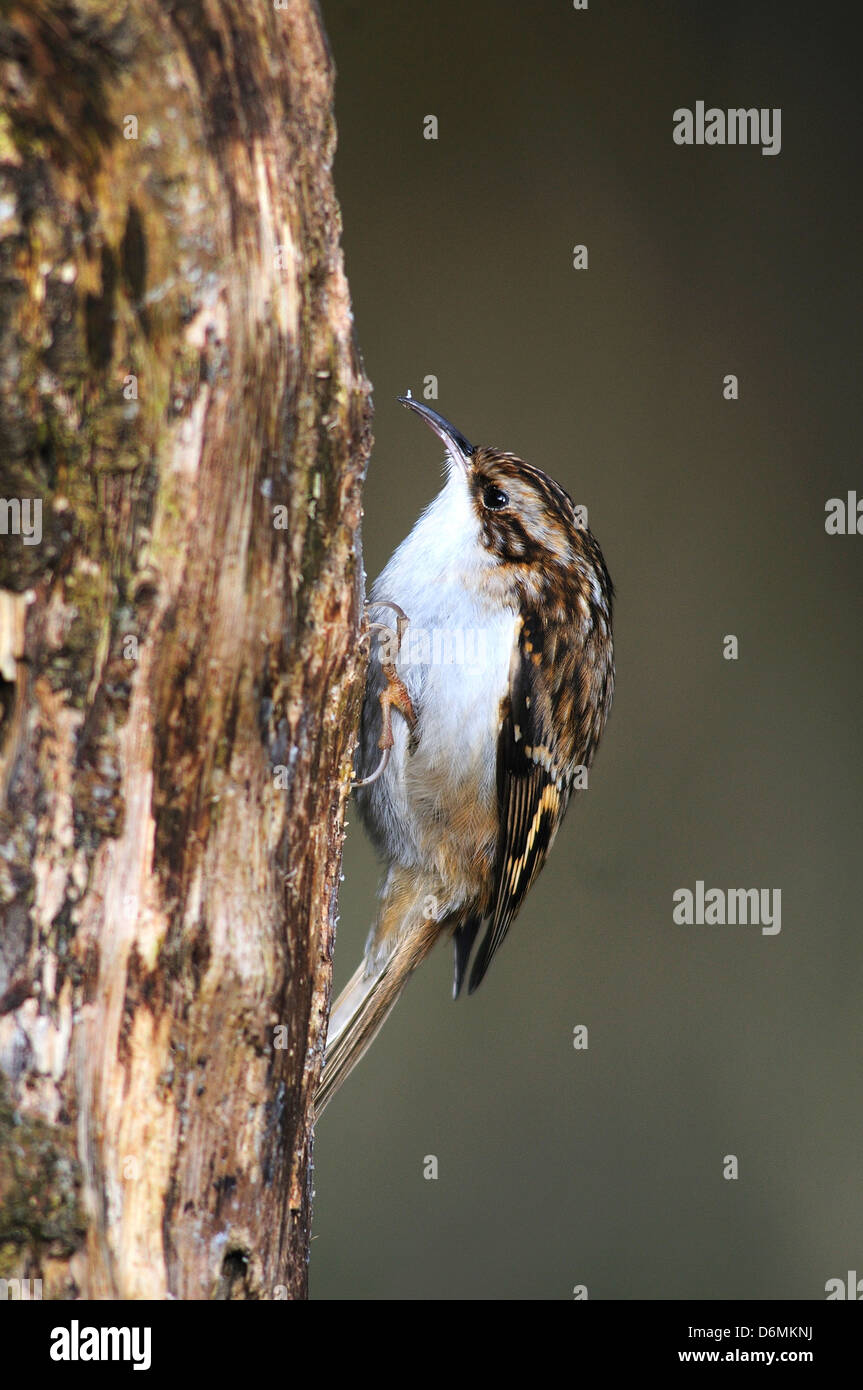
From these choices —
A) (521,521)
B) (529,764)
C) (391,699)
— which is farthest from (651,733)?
(391,699)

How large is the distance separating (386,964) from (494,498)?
2.99 feet

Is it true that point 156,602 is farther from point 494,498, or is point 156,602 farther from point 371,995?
point 371,995

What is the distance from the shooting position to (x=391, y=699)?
7.09 ft

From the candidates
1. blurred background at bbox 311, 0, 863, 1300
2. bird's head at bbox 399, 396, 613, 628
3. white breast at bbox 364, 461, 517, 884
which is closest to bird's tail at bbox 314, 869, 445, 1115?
white breast at bbox 364, 461, 517, 884

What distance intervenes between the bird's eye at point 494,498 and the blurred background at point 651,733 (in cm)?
119

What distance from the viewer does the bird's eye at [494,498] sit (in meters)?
2.26

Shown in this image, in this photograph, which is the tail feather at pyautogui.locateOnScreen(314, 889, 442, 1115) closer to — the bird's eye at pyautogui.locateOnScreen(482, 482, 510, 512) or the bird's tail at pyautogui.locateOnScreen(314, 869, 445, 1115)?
the bird's tail at pyautogui.locateOnScreen(314, 869, 445, 1115)

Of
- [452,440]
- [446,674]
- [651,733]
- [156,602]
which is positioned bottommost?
[156,602]

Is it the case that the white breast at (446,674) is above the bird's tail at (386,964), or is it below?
above

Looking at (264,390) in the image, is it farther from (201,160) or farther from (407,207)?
(407,207)

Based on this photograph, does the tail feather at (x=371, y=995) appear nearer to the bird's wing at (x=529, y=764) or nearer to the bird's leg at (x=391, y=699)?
the bird's wing at (x=529, y=764)

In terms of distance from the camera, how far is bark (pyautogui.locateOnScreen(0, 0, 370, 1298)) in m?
1.18

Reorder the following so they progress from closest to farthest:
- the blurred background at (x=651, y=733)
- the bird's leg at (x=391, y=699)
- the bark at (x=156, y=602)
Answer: the bark at (x=156, y=602) → the bird's leg at (x=391, y=699) → the blurred background at (x=651, y=733)

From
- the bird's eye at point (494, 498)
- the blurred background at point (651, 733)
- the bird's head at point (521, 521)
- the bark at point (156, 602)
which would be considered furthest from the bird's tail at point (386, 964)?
the blurred background at point (651, 733)
